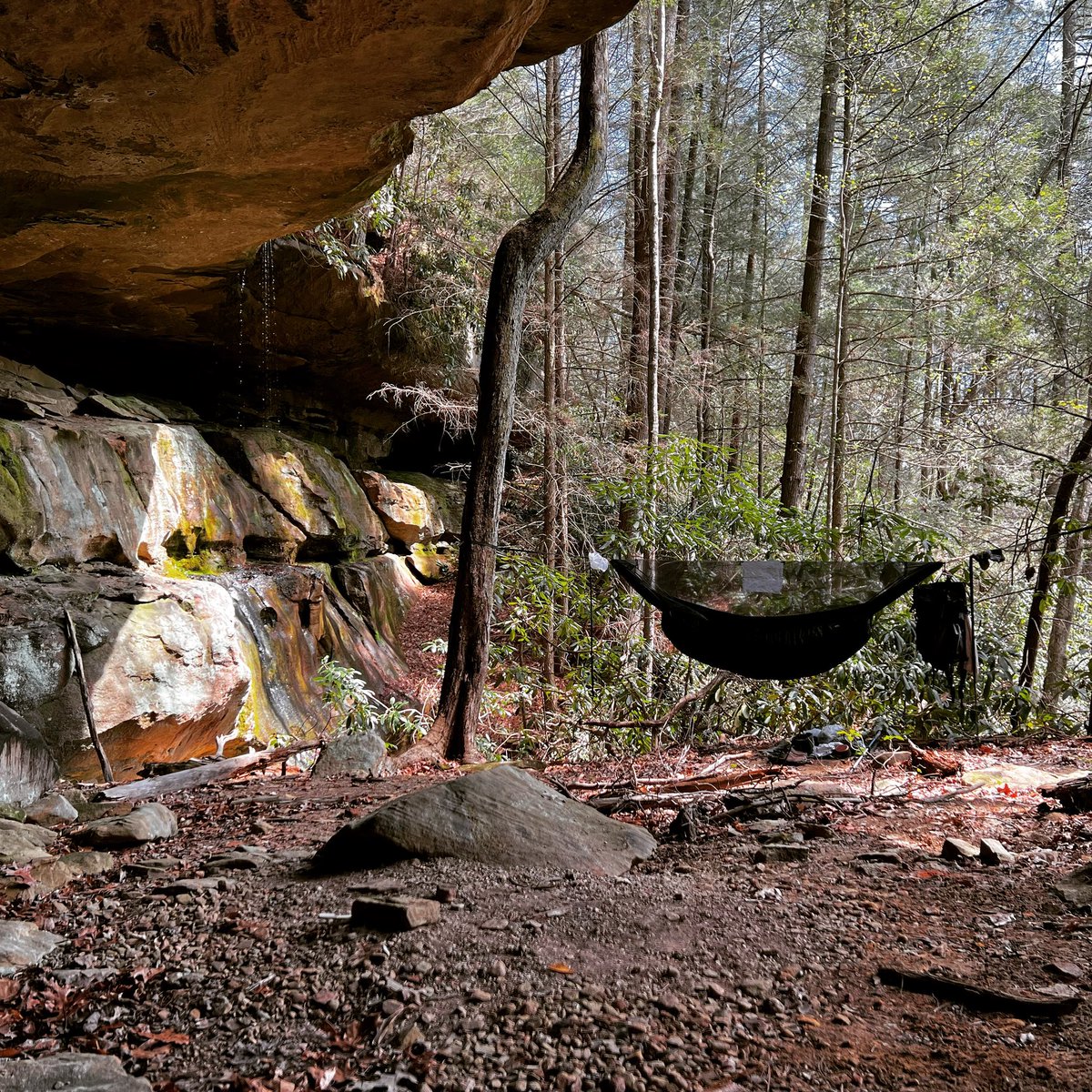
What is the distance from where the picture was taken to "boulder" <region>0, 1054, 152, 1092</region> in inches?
41.9

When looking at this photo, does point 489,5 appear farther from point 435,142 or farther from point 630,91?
point 435,142

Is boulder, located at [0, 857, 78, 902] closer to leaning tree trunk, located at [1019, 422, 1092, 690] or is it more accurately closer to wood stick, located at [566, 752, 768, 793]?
wood stick, located at [566, 752, 768, 793]

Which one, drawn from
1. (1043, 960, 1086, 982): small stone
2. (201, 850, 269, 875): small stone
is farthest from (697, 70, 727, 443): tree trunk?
(1043, 960, 1086, 982): small stone

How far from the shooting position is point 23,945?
64.2 inches

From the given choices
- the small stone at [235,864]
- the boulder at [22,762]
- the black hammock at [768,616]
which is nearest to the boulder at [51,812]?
the boulder at [22,762]

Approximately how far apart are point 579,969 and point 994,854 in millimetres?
1431

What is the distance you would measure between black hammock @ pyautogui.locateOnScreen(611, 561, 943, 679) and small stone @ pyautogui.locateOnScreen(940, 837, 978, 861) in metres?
1.31

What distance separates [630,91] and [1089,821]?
550 centimetres

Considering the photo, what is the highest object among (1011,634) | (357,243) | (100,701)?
(357,243)

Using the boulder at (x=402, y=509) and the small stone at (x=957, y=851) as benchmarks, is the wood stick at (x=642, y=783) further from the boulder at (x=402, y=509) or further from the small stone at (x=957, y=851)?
the boulder at (x=402, y=509)

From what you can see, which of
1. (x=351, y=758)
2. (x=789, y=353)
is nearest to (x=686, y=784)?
(x=351, y=758)

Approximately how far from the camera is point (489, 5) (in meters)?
2.31

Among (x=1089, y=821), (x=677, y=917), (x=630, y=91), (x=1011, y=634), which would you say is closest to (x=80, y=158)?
(x=677, y=917)

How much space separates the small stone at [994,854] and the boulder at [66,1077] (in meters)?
2.17
